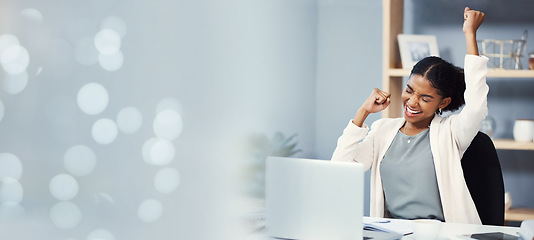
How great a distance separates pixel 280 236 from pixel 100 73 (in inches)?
19.3

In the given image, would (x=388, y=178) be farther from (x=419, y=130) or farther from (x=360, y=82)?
(x=360, y=82)

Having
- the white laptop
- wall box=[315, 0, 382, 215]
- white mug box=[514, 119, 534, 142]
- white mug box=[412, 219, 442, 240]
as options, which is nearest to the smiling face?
white mug box=[412, 219, 442, 240]

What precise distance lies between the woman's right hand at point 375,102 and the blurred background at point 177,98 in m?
0.43

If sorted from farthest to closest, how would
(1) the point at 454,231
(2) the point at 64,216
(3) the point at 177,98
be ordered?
(3) the point at 177,98, (1) the point at 454,231, (2) the point at 64,216

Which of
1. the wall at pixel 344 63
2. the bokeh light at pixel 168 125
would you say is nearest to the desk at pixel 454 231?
the bokeh light at pixel 168 125

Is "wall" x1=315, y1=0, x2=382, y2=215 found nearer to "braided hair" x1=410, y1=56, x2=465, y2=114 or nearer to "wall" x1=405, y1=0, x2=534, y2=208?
"wall" x1=405, y1=0, x2=534, y2=208

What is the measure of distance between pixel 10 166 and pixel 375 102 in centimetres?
94

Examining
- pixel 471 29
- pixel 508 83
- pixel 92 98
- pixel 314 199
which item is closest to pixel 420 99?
pixel 471 29

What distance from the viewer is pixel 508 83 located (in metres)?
2.75

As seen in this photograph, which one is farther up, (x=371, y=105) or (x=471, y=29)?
(x=471, y=29)

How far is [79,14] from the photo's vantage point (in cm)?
134

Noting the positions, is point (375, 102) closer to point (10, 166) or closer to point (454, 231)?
point (454, 231)

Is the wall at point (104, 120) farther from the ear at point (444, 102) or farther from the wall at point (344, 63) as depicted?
the wall at point (344, 63)

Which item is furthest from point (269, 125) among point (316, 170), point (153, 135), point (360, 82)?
point (316, 170)
